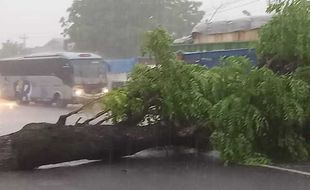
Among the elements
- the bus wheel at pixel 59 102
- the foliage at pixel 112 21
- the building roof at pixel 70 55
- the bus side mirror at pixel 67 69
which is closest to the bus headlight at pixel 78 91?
the bus wheel at pixel 59 102

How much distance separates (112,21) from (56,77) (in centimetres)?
343

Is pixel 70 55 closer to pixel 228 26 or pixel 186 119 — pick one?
pixel 228 26

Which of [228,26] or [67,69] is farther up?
[228,26]

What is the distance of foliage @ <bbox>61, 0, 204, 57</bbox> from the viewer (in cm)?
2447

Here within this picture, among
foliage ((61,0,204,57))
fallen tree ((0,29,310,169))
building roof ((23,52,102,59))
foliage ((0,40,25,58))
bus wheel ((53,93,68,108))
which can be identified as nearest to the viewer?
fallen tree ((0,29,310,169))

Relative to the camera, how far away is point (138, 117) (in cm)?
1061

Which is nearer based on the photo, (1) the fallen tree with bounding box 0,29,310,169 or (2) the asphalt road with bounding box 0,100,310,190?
(2) the asphalt road with bounding box 0,100,310,190

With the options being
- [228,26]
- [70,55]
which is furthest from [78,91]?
[228,26]

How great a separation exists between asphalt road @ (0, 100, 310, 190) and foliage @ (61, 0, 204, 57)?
1418 centimetres

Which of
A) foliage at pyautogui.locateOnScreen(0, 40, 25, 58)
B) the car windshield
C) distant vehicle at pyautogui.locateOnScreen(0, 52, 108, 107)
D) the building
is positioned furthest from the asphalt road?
foliage at pyautogui.locateOnScreen(0, 40, 25, 58)

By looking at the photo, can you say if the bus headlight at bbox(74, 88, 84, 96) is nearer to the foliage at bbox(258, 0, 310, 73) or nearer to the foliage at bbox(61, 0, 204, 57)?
the foliage at bbox(61, 0, 204, 57)

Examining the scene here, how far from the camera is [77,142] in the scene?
950 centimetres

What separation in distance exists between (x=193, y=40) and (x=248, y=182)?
15.3 meters

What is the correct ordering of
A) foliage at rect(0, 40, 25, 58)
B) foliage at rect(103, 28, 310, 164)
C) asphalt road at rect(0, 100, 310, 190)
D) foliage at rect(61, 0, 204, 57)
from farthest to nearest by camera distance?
1. foliage at rect(0, 40, 25, 58)
2. foliage at rect(61, 0, 204, 57)
3. foliage at rect(103, 28, 310, 164)
4. asphalt road at rect(0, 100, 310, 190)
